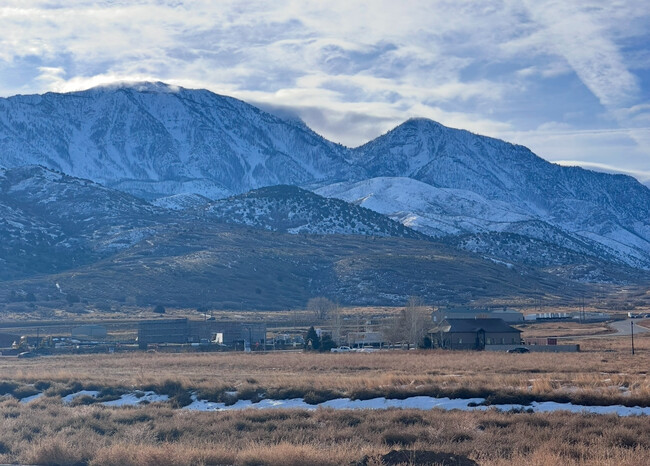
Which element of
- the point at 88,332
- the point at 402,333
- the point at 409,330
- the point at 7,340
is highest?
the point at 409,330

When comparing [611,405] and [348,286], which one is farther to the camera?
[348,286]

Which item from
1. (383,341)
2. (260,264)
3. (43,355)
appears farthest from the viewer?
(260,264)

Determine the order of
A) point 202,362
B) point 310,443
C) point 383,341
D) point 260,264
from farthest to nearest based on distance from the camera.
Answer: point 260,264, point 383,341, point 202,362, point 310,443

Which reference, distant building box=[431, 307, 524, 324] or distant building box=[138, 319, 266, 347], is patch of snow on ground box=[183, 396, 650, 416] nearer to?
distant building box=[138, 319, 266, 347]

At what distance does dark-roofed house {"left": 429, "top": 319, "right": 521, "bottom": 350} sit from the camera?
83875mm

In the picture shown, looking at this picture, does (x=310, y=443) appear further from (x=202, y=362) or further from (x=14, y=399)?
(x=202, y=362)

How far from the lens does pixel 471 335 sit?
281 feet

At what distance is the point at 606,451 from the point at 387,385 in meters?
14.7

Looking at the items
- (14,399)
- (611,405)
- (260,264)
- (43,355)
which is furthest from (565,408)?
(260,264)

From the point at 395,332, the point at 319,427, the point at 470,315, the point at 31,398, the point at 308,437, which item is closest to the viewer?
the point at 308,437

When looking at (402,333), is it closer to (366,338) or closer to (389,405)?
(366,338)

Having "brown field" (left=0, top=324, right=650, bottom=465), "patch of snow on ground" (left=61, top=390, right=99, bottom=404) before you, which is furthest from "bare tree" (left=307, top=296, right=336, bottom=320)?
"patch of snow on ground" (left=61, top=390, right=99, bottom=404)

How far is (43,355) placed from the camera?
268ft

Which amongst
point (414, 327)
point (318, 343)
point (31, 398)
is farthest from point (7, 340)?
point (31, 398)
